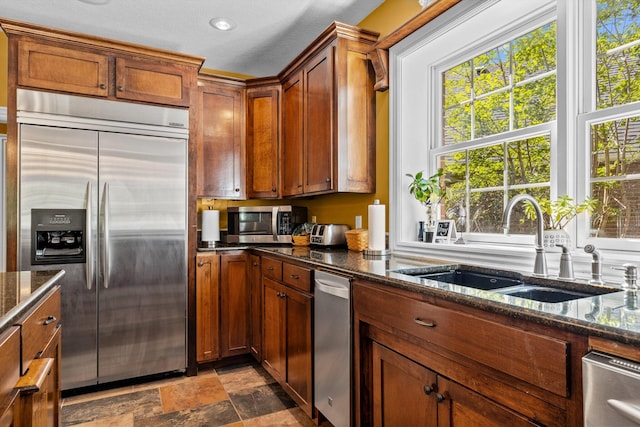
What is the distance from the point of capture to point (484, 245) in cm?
217

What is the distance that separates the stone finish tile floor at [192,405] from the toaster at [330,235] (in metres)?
1.07

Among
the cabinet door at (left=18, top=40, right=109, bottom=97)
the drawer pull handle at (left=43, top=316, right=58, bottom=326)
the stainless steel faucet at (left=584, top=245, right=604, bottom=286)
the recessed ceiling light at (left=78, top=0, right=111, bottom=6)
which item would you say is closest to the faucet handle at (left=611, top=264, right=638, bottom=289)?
the stainless steel faucet at (left=584, top=245, right=604, bottom=286)

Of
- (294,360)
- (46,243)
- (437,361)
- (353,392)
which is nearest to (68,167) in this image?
(46,243)

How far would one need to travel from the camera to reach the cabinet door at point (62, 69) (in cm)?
250

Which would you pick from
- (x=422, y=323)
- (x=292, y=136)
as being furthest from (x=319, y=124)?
(x=422, y=323)

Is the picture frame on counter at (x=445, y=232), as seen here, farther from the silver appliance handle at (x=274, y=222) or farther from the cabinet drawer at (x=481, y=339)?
the silver appliance handle at (x=274, y=222)

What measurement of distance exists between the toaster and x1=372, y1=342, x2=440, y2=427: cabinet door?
1312mm

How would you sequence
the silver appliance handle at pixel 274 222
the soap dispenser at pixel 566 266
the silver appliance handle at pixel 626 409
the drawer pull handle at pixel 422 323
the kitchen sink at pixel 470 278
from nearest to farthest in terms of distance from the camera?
the silver appliance handle at pixel 626 409, the drawer pull handle at pixel 422 323, the soap dispenser at pixel 566 266, the kitchen sink at pixel 470 278, the silver appliance handle at pixel 274 222

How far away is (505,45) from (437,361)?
1753 millimetres

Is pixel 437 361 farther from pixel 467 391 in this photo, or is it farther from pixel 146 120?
pixel 146 120

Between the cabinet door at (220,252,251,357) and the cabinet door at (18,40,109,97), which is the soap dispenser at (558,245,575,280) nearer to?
the cabinet door at (220,252,251,357)

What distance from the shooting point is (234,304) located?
3.11 metres

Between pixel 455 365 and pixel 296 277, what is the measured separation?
1201 mm

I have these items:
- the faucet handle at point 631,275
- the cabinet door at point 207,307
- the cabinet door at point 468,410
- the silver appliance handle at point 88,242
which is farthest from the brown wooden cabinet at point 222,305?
the faucet handle at point 631,275
